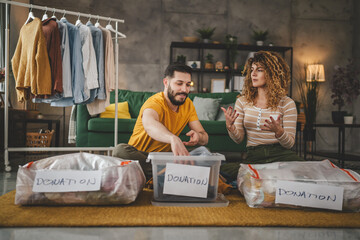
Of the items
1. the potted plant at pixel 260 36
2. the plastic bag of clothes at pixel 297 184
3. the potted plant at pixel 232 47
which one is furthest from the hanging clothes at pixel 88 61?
the potted plant at pixel 260 36

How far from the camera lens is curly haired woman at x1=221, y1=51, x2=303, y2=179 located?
1632 mm

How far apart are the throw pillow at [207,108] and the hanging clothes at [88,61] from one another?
1278mm

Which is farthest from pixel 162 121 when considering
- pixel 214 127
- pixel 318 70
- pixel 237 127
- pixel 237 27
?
pixel 318 70

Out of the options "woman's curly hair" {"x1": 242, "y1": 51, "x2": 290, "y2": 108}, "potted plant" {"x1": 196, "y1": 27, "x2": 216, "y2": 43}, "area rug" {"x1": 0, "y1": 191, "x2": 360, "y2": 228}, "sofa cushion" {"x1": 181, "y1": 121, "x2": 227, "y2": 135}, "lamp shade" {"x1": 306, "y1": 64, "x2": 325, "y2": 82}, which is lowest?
"area rug" {"x1": 0, "y1": 191, "x2": 360, "y2": 228}

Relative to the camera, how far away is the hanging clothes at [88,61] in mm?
2484

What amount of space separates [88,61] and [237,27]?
368 cm

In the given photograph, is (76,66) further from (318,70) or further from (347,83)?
(318,70)

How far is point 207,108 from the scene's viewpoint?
131 inches

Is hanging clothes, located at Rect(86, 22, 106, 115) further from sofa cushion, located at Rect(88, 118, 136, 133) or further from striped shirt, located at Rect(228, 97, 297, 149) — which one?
striped shirt, located at Rect(228, 97, 297, 149)

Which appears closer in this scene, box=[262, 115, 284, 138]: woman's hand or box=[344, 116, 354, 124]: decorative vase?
box=[262, 115, 284, 138]: woman's hand

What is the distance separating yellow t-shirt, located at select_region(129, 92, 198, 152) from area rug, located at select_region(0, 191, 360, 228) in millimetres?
504

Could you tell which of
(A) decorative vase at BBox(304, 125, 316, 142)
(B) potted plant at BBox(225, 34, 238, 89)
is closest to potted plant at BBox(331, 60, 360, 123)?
(A) decorative vase at BBox(304, 125, 316, 142)

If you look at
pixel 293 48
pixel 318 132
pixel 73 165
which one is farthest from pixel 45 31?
pixel 318 132

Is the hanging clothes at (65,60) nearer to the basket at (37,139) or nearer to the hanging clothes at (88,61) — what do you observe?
the hanging clothes at (88,61)
